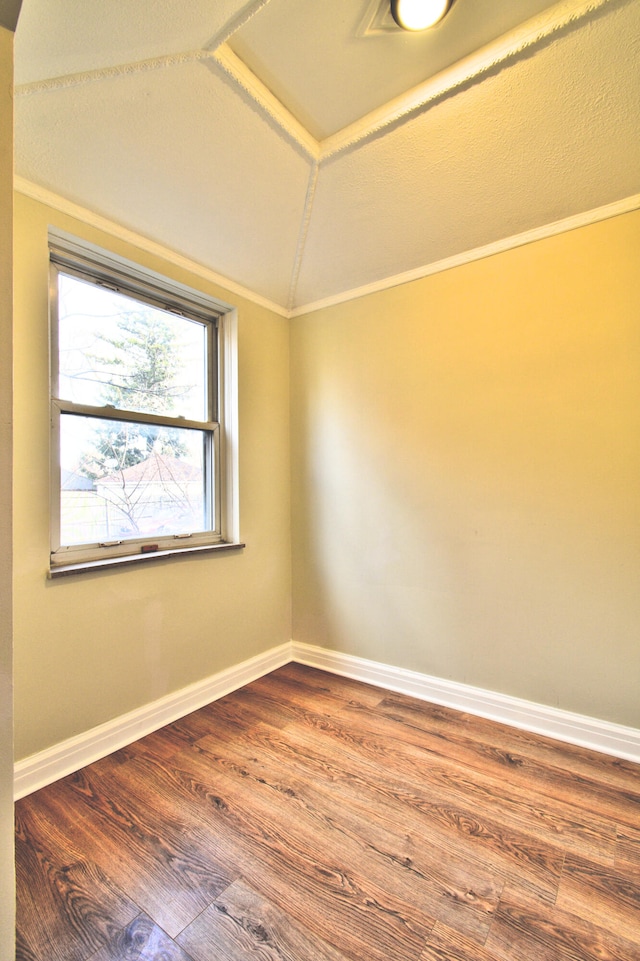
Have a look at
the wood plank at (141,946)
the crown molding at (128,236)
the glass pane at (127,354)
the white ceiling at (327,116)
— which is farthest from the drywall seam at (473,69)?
the wood plank at (141,946)

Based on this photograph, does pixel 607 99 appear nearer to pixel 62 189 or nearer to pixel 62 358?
pixel 62 189

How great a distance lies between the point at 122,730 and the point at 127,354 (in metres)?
1.81

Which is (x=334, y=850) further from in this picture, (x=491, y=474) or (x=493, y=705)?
(x=491, y=474)

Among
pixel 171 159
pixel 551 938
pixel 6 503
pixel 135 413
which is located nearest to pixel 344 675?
pixel 551 938

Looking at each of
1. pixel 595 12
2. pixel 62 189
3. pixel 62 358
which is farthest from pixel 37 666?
pixel 595 12

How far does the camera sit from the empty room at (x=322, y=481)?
1.17 meters

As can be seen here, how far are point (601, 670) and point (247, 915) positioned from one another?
1.67 meters

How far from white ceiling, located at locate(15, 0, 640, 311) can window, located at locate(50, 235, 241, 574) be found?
0.32 metres

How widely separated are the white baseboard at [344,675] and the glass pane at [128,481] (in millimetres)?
853

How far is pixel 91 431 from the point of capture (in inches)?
74.0

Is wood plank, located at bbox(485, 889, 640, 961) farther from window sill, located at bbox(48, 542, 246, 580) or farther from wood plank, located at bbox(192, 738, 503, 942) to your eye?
window sill, located at bbox(48, 542, 246, 580)

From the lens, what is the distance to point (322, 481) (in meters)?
2.68

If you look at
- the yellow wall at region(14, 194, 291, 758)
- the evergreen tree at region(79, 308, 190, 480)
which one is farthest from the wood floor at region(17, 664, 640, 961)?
the evergreen tree at region(79, 308, 190, 480)

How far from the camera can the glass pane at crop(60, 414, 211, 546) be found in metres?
1.81
